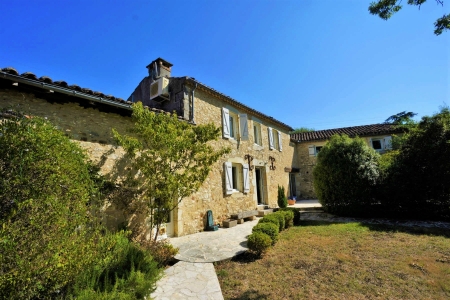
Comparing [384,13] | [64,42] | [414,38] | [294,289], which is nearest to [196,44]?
[64,42]

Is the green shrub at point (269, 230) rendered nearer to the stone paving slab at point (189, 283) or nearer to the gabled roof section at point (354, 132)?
the stone paving slab at point (189, 283)

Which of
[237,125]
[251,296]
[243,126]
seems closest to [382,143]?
[243,126]

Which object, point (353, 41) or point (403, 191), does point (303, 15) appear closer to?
point (353, 41)

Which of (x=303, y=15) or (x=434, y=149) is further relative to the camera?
(x=434, y=149)

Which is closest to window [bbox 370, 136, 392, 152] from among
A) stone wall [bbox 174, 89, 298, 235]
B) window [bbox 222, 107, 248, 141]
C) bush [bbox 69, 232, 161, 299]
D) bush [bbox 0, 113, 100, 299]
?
stone wall [bbox 174, 89, 298, 235]

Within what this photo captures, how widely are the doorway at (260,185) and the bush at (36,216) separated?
31.5 ft

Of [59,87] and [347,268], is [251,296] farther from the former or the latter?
[59,87]

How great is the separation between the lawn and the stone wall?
2585mm

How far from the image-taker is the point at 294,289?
3.62 metres

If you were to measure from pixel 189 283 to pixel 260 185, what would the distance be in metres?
8.45

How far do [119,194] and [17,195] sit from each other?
3025 mm

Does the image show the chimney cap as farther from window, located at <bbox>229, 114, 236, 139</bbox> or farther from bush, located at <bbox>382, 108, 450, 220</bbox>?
bush, located at <bbox>382, 108, 450, 220</bbox>

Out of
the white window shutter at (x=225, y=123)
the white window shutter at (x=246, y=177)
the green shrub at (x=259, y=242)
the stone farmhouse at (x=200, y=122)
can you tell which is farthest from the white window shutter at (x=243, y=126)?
the green shrub at (x=259, y=242)

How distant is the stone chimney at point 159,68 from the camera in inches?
356
